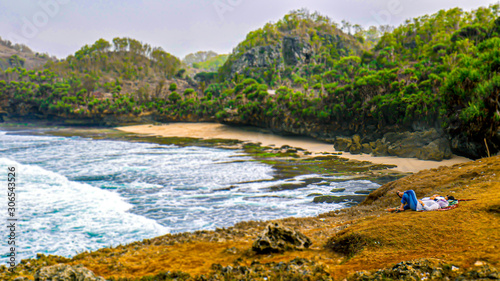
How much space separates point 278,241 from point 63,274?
3516mm

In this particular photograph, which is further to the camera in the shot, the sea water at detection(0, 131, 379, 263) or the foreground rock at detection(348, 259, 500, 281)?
the sea water at detection(0, 131, 379, 263)

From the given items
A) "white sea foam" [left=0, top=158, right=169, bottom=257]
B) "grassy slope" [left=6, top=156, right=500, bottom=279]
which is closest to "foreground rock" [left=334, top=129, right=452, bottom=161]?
"grassy slope" [left=6, top=156, right=500, bottom=279]

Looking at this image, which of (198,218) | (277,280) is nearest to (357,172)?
(198,218)

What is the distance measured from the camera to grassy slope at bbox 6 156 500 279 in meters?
5.05

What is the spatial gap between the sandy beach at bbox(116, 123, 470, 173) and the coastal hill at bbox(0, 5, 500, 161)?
0.83m

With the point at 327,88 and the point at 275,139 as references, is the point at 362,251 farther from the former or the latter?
the point at 275,139

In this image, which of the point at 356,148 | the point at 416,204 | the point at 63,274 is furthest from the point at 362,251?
the point at 356,148

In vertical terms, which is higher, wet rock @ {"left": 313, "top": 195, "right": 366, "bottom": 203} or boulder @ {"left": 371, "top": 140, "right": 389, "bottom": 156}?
boulder @ {"left": 371, "top": 140, "right": 389, "bottom": 156}

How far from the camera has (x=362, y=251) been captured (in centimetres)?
560

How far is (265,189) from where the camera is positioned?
14.4m

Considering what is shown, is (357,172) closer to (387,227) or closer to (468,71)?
(468,71)

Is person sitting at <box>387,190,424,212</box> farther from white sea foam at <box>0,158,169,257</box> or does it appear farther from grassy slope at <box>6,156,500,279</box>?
white sea foam at <box>0,158,169,257</box>

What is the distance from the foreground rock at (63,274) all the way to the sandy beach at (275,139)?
1629cm

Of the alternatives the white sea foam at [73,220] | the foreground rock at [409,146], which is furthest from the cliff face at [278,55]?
the white sea foam at [73,220]
